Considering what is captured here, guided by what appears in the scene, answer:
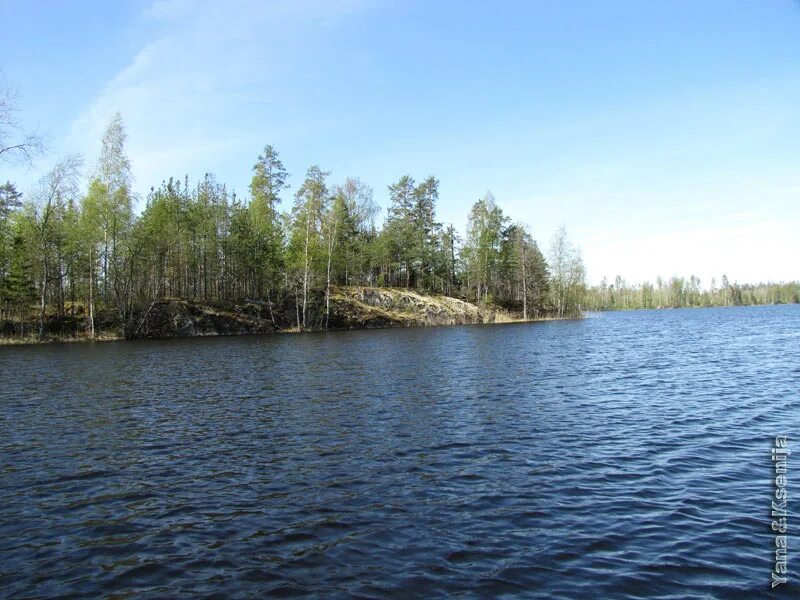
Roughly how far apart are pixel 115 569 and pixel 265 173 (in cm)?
8087

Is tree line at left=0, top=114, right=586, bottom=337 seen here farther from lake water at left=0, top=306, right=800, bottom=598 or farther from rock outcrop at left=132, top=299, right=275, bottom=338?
lake water at left=0, top=306, right=800, bottom=598

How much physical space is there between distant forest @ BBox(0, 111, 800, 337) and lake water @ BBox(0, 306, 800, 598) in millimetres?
20753

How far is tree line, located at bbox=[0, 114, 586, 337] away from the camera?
2283 inches

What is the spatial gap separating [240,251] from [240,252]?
0.78 ft

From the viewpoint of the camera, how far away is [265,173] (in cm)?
8212

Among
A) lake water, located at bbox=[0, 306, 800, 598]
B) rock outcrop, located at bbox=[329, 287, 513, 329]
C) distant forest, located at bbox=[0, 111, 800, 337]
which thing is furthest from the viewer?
rock outcrop, located at bbox=[329, 287, 513, 329]

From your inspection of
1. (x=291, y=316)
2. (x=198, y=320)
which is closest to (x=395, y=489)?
(x=198, y=320)

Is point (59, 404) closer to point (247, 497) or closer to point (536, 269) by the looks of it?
point (247, 497)

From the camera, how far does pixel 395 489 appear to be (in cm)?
1103

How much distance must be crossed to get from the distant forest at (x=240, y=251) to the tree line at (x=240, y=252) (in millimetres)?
196

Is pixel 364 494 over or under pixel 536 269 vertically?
under

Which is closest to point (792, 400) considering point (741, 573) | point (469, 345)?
point (741, 573)

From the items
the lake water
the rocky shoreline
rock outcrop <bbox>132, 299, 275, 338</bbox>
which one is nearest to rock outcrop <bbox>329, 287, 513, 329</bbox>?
the rocky shoreline

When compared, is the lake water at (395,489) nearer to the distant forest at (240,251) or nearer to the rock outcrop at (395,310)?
the distant forest at (240,251)
